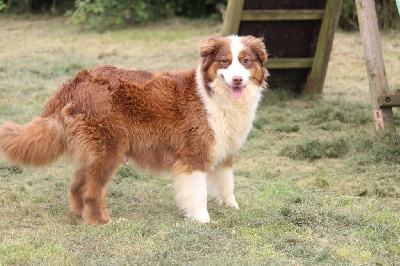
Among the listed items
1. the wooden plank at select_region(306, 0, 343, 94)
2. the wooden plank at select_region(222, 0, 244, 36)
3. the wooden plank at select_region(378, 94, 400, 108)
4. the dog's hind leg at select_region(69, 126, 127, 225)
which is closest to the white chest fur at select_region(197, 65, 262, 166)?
the dog's hind leg at select_region(69, 126, 127, 225)

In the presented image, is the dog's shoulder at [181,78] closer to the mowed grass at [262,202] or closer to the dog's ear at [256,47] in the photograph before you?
the dog's ear at [256,47]

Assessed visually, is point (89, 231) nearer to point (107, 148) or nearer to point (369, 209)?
point (107, 148)

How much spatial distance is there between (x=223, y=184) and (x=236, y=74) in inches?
37.8

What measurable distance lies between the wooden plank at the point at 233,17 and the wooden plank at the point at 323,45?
1.27 meters

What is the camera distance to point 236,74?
5371mm

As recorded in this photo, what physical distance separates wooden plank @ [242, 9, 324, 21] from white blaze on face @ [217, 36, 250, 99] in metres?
4.15

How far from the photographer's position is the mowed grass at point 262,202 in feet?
15.1

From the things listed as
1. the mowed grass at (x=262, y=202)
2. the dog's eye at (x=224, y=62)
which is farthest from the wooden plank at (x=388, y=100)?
the dog's eye at (x=224, y=62)

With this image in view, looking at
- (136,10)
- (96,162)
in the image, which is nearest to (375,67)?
(96,162)

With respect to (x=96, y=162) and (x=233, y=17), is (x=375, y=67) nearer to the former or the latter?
(x=233, y=17)

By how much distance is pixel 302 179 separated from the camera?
6.91m

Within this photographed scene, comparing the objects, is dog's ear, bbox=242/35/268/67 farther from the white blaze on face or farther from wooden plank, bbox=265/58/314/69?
wooden plank, bbox=265/58/314/69

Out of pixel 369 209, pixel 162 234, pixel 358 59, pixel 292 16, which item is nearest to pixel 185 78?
pixel 162 234

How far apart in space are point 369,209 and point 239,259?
167cm
